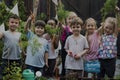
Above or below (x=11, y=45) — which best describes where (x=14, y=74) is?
below

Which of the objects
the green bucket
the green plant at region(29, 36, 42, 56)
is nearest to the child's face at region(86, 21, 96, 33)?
the green plant at region(29, 36, 42, 56)

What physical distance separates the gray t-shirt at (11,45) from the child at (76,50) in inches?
31.7

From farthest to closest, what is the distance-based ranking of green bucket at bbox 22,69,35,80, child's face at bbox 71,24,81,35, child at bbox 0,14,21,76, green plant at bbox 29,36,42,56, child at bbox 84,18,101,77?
1. child at bbox 84,18,101,77
2. child's face at bbox 71,24,81,35
3. child at bbox 0,14,21,76
4. green plant at bbox 29,36,42,56
5. green bucket at bbox 22,69,35,80

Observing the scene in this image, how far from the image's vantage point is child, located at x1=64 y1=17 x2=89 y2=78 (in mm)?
6156

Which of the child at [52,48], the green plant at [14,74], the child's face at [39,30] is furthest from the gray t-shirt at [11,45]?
the child at [52,48]

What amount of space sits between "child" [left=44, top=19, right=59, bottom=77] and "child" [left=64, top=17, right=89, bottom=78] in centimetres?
32

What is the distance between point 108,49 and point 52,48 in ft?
3.41

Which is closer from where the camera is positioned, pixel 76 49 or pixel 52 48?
pixel 76 49

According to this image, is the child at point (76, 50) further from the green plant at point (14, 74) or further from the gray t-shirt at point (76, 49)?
the green plant at point (14, 74)

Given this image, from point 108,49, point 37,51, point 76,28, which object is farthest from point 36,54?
point 108,49

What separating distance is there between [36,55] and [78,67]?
2.22 ft

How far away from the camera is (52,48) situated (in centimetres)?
676

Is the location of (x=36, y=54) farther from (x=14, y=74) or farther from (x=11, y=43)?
(x=14, y=74)

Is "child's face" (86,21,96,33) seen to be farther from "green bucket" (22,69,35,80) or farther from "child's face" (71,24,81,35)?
"green bucket" (22,69,35,80)
